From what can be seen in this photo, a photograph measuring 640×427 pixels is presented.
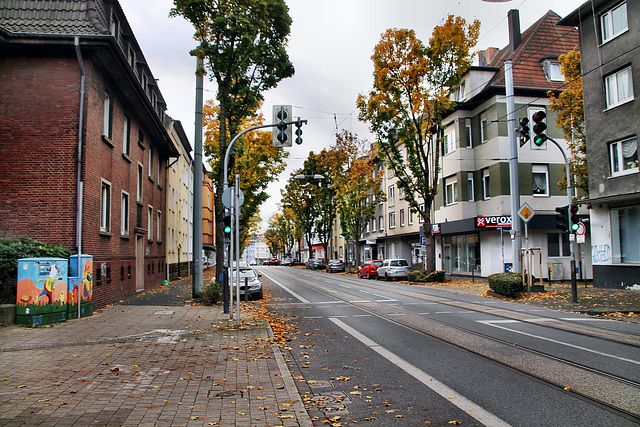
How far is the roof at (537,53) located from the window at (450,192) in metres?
6.88

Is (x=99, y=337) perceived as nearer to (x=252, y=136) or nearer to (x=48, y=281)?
(x=48, y=281)

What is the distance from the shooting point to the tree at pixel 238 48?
15594 mm

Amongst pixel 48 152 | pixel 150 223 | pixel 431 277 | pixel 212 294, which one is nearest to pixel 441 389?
pixel 212 294

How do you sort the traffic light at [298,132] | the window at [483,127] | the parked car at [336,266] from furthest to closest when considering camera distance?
1. the parked car at [336,266]
2. the window at [483,127]
3. the traffic light at [298,132]

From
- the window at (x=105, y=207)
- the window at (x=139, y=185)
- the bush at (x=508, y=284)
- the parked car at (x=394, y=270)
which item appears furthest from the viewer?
the parked car at (x=394, y=270)

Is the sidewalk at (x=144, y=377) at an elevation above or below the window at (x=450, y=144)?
below

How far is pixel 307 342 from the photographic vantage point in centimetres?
938

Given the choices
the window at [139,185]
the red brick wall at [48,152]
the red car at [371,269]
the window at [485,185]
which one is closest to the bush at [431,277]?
the window at [485,185]

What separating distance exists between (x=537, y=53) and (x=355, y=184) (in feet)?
60.4

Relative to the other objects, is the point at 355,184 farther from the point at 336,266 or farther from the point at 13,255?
the point at 13,255

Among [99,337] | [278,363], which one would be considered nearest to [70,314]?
[99,337]

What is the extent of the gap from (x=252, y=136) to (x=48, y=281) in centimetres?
2303

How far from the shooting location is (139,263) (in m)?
21.5

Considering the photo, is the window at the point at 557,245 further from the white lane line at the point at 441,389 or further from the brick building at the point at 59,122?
the brick building at the point at 59,122
